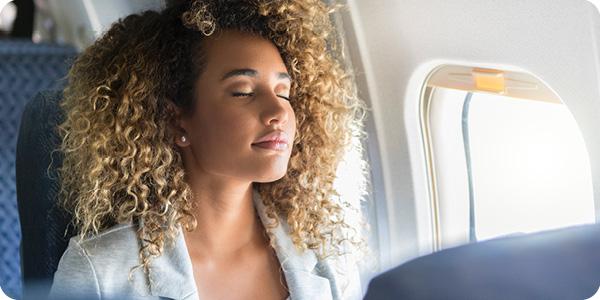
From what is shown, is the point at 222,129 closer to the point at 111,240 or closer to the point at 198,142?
the point at 198,142

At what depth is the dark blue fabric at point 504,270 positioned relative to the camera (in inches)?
12.7

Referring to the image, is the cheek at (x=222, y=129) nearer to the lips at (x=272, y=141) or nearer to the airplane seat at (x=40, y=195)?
the lips at (x=272, y=141)

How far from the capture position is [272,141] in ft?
2.58

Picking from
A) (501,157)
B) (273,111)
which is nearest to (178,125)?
(273,111)

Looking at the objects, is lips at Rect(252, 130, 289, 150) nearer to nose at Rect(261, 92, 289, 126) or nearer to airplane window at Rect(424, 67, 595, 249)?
nose at Rect(261, 92, 289, 126)

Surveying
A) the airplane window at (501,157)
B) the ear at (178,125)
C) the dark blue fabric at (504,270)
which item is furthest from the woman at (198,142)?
the dark blue fabric at (504,270)

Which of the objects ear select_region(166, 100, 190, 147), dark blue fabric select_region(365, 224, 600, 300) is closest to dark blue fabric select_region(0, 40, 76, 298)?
ear select_region(166, 100, 190, 147)

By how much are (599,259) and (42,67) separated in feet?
2.20

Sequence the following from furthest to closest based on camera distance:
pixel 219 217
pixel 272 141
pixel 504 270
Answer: pixel 219 217 → pixel 272 141 → pixel 504 270

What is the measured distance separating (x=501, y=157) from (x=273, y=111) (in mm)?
346

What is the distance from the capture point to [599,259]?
13.8 inches

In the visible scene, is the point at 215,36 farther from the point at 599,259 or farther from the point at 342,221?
the point at 599,259

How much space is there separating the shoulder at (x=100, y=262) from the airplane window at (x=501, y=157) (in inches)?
15.2

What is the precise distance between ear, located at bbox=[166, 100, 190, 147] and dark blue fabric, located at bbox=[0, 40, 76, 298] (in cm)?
13
